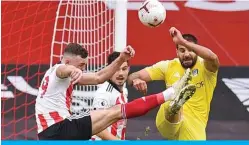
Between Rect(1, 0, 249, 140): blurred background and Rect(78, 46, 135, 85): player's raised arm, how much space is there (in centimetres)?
170

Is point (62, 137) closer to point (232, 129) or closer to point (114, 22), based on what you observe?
→ point (114, 22)

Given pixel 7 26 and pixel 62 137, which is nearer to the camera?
pixel 62 137

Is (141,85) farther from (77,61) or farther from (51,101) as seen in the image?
(51,101)

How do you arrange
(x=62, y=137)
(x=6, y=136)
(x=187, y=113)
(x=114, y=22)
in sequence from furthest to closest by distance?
1. (x=6, y=136)
2. (x=114, y=22)
3. (x=187, y=113)
4. (x=62, y=137)

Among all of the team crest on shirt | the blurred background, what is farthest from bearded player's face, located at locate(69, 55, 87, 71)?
the blurred background

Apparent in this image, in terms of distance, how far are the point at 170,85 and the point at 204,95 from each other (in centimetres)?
29

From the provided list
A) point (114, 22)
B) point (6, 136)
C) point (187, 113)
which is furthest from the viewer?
point (6, 136)

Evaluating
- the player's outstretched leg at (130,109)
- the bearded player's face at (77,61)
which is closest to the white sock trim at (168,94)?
the player's outstretched leg at (130,109)

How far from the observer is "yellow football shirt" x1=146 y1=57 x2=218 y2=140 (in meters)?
7.21

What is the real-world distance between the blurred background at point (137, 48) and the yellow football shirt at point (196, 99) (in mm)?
1226

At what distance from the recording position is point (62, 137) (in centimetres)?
671

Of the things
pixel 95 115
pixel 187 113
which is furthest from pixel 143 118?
pixel 95 115

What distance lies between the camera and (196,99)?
7.31 metres

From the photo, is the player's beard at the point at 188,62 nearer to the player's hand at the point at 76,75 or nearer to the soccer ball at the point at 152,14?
the soccer ball at the point at 152,14
